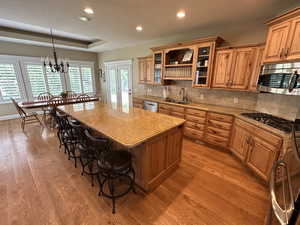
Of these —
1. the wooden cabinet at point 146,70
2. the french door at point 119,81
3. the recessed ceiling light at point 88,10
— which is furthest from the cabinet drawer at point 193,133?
the recessed ceiling light at point 88,10

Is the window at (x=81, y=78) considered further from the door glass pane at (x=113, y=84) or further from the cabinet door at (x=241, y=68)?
the cabinet door at (x=241, y=68)

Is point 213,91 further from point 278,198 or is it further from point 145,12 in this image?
point 278,198

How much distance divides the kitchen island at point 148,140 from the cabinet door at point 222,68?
1.57 m

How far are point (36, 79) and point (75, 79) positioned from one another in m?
1.41

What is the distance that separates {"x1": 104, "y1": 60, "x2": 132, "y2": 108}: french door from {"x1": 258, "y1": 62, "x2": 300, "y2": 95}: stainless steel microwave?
405 cm

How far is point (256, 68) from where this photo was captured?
2.44 metres

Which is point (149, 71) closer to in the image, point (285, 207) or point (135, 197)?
point (135, 197)

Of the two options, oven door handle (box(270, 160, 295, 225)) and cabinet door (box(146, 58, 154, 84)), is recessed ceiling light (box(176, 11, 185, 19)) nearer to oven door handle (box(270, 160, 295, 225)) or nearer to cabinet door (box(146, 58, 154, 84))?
cabinet door (box(146, 58, 154, 84))

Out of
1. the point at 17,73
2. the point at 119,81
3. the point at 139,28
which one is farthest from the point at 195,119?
the point at 17,73

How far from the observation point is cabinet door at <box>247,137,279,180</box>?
181 cm

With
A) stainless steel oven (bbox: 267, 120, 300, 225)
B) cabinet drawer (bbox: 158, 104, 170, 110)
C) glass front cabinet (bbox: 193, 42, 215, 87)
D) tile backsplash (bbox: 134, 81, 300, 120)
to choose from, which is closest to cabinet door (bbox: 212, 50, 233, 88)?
glass front cabinet (bbox: 193, 42, 215, 87)

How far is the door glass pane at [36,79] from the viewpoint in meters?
5.01

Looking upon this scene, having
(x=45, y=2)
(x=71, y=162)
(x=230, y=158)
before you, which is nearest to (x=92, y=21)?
(x=45, y=2)

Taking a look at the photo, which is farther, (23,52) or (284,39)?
(23,52)
